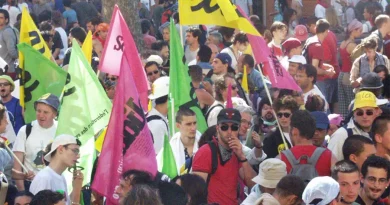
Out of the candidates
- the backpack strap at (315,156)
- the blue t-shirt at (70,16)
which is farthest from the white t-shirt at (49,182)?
the blue t-shirt at (70,16)

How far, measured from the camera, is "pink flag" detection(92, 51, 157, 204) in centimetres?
860

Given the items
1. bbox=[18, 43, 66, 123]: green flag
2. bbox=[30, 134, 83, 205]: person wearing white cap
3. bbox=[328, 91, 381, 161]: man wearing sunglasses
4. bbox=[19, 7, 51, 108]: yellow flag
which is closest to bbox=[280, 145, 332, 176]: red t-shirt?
bbox=[328, 91, 381, 161]: man wearing sunglasses

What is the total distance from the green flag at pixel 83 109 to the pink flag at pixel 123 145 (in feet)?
2.97

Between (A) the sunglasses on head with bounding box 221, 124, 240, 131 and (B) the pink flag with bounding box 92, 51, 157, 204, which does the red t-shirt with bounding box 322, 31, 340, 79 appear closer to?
(A) the sunglasses on head with bounding box 221, 124, 240, 131

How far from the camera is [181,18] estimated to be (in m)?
11.2

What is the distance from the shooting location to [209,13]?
11227 mm

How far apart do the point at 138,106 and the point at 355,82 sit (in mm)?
5754

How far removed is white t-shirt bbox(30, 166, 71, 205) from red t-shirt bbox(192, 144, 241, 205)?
3.58 ft

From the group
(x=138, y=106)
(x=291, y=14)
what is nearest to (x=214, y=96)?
(x=138, y=106)

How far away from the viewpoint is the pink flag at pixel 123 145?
339 inches

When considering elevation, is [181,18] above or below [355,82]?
above

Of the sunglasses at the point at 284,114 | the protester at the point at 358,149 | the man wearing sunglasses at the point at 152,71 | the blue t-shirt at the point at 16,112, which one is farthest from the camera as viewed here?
the man wearing sunglasses at the point at 152,71

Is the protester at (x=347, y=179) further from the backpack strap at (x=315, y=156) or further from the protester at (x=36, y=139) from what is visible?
the protester at (x=36, y=139)

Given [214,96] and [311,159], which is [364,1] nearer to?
[214,96]
